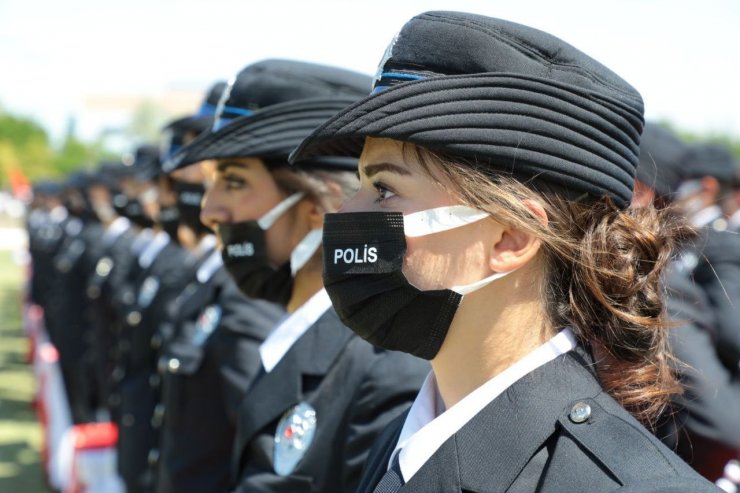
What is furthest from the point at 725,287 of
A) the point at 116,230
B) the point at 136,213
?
the point at 116,230

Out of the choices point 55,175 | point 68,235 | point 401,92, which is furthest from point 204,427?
point 55,175

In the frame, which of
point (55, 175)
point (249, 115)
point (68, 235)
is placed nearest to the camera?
point (249, 115)

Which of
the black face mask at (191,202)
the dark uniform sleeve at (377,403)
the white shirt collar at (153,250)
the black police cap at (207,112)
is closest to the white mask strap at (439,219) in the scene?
the dark uniform sleeve at (377,403)

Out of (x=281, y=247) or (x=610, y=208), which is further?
(x=281, y=247)

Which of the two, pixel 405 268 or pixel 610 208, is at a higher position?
pixel 610 208

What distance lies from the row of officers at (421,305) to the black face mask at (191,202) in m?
0.79

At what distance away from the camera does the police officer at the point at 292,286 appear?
7.80ft

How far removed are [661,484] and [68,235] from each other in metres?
13.4

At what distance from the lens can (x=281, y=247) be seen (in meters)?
2.99

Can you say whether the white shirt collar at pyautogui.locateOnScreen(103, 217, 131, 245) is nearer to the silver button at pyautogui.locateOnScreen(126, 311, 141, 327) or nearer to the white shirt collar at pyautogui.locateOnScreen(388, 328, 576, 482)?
the silver button at pyautogui.locateOnScreen(126, 311, 141, 327)

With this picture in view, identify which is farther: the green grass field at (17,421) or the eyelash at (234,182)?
the green grass field at (17,421)

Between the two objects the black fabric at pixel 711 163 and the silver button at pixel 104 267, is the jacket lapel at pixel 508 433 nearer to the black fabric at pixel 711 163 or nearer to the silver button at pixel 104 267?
the black fabric at pixel 711 163

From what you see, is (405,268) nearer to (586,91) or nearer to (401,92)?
(401,92)

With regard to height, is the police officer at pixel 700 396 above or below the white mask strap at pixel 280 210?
below
